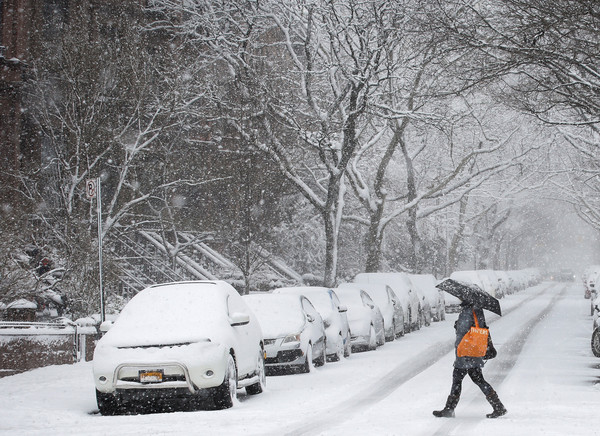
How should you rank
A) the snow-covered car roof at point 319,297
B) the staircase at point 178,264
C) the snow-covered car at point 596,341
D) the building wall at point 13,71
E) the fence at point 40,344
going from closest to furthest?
the fence at point 40,344 → the snow-covered car at point 596,341 → the snow-covered car roof at point 319,297 → the building wall at point 13,71 → the staircase at point 178,264

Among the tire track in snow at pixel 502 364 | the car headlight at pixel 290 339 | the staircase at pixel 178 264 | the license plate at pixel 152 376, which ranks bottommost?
the tire track in snow at pixel 502 364

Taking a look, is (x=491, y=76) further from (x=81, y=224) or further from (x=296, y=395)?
(x=81, y=224)

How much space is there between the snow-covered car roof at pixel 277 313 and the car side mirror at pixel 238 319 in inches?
149

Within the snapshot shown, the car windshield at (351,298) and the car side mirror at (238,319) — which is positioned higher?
the car windshield at (351,298)

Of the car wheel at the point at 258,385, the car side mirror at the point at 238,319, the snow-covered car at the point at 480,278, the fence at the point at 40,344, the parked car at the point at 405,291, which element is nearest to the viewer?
the car side mirror at the point at 238,319

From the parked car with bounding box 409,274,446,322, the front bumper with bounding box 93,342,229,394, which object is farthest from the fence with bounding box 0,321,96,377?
the parked car with bounding box 409,274,446,322

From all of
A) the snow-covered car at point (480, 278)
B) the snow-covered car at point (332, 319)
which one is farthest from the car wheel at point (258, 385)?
the snow-covered car at point (480, 278)

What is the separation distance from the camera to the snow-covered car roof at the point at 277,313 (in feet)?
51.3

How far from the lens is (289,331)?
1555 cm

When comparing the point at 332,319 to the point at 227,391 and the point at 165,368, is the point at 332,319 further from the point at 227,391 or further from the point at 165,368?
the point at 165,368

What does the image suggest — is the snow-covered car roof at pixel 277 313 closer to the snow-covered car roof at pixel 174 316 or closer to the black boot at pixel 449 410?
the snow-covered car roof at pixel 174 316

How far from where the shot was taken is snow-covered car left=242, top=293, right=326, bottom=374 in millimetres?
15492

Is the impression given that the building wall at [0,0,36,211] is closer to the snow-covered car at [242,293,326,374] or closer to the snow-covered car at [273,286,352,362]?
the snow-covered car at [273,286,352,362]

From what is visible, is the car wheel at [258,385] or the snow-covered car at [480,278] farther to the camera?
the snow-covered car at [480,278]
